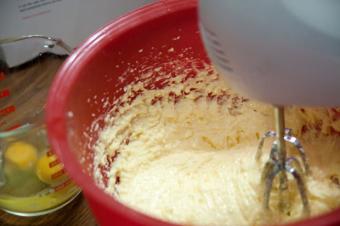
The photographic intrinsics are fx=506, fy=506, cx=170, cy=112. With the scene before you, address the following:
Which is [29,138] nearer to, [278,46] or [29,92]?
[29,92]

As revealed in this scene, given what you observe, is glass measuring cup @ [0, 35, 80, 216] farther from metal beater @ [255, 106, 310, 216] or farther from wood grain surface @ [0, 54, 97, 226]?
metal beater @ [255, 106, 310, 216]

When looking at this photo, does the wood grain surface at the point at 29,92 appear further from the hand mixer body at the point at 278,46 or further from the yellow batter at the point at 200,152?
the hand mixer body at the point at 278,46

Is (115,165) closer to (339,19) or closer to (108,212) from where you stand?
(108,212)

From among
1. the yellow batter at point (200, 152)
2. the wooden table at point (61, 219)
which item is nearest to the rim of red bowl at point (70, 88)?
the yellow batter at point (200, 152)

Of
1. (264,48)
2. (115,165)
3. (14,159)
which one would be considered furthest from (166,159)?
(264,48)

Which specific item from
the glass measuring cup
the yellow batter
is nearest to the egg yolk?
the glass measuring cup

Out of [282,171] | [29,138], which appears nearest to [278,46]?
[282,171]
